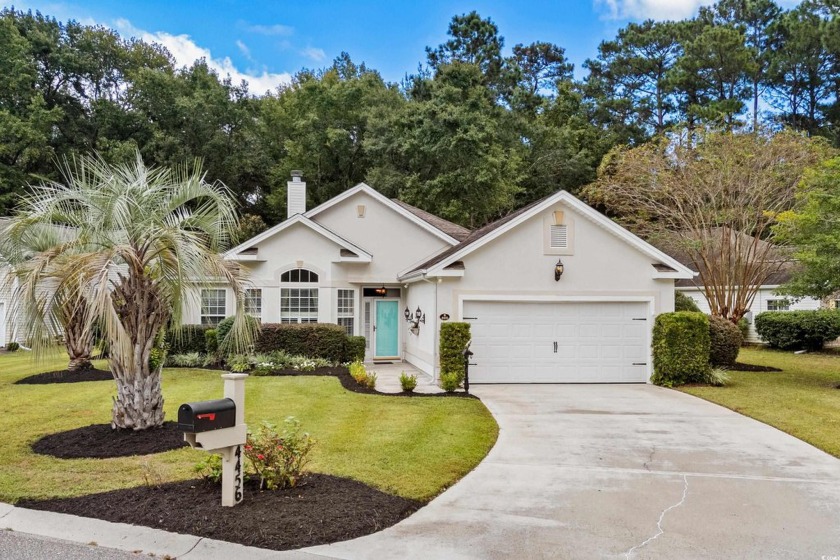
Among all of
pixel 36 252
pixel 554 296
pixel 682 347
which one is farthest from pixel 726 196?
pixel 36 252

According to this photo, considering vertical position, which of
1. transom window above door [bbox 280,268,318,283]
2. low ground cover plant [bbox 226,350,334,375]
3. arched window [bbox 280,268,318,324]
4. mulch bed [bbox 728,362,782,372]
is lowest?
mulch bed [bbox 728,362,782,372]

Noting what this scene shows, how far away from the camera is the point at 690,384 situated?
43.7ft

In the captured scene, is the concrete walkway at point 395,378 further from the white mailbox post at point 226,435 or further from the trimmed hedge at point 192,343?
the white mailbox post at point 226,435

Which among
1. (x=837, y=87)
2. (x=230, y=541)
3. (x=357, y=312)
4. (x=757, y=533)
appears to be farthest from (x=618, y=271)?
(x=837, y=87)

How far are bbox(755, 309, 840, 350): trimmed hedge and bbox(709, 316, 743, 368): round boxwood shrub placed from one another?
6711 millimetres

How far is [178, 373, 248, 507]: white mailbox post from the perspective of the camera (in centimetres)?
472

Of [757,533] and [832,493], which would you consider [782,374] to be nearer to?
[832,493]

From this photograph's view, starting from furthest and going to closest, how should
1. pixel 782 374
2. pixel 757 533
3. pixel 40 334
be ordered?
1. pixel 782 374
2. pixel 40 334
3. pixel 757 533

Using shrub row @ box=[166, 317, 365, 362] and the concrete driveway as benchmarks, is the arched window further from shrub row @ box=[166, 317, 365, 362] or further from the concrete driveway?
the concrete driveway

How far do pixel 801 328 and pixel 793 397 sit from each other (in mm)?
10808

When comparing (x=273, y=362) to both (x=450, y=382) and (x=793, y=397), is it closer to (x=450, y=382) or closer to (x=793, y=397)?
(x=450, y=382)

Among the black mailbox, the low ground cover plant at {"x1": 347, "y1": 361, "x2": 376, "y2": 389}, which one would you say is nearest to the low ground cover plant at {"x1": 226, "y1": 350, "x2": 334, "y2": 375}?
the low ground cover plant at {"x1": 347, "y1": 361, "x2": 376, "y2": 389}

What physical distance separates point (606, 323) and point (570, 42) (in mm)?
34245

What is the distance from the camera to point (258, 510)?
5004 mm
